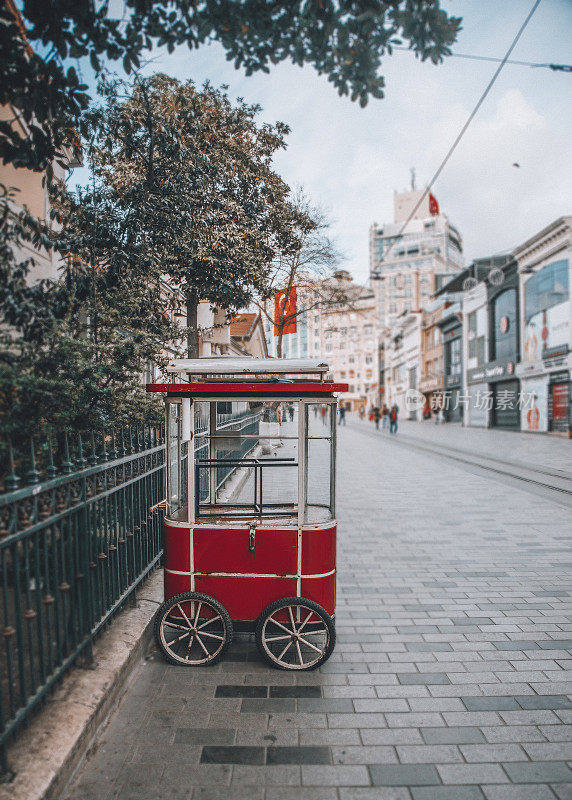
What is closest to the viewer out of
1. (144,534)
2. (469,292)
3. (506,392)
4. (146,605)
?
(146,605)

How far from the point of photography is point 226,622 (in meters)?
3.97

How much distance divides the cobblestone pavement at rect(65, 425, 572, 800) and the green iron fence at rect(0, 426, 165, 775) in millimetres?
534

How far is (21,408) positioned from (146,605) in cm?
217

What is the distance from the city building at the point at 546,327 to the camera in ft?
89.6

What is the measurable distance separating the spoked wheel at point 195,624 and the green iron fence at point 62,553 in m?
0.42

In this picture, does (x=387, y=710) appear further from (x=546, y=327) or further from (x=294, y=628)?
(x=546, y=327)

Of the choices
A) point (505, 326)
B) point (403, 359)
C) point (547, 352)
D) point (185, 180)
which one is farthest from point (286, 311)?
point (403, 359)

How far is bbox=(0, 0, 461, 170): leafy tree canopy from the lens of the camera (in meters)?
2.87

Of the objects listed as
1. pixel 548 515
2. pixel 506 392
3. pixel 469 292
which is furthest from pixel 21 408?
pixel 469 292

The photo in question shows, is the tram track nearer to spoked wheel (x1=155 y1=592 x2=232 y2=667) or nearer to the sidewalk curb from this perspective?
spoked wheel (x1=155 y1=592 x2=232 y2=667)

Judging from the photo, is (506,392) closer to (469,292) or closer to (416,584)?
(469,292)

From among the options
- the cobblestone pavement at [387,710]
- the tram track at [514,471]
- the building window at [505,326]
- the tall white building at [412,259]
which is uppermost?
the tall white building at [412,259]

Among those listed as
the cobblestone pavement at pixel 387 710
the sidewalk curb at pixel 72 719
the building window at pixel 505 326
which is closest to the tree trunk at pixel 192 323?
the cobblestone pavement at pixel 387 710

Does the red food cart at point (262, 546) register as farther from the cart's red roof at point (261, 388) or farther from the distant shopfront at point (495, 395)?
the distant shopfront at point (495, 395)
